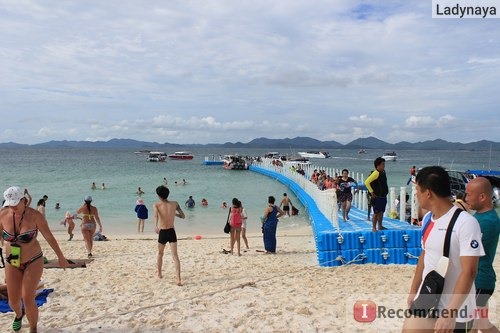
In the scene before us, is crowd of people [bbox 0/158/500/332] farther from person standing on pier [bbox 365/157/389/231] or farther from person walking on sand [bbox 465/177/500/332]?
person standing on pier [bbox 365/157/389/231]

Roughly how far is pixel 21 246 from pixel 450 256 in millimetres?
4066

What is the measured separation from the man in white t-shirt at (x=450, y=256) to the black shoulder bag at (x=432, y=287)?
21mm

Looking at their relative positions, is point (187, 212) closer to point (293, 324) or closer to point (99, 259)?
point (99, 259)

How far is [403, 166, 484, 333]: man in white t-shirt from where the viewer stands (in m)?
2.36

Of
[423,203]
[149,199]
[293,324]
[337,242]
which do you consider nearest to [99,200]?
[149,199]

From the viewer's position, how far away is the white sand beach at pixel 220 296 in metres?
4.93

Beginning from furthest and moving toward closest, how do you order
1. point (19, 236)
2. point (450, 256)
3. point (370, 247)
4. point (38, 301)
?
point (370, 247), point (38, 301), point (19, 236), point (450, 256)

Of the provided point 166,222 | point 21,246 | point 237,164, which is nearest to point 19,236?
point 21,246

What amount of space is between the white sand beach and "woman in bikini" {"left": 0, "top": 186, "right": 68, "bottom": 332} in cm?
74

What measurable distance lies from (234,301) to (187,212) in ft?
53.9

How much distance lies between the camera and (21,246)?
4.36m

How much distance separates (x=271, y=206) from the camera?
394 inches

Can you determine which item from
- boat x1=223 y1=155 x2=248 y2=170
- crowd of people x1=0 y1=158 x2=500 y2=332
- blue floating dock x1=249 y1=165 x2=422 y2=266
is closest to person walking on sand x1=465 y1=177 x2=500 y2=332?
crowd of people x1=0 y1=158 x2=500 y2=332

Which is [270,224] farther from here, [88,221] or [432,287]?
[432,287]
